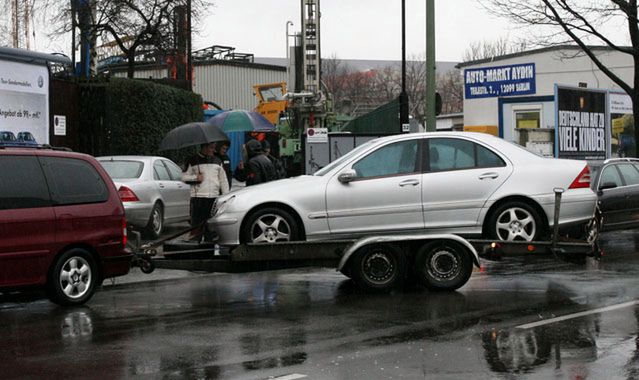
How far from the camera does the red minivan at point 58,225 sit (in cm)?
965

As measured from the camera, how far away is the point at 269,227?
11.1 metres

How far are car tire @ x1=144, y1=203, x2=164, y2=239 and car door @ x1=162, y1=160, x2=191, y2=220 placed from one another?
0.54 meters

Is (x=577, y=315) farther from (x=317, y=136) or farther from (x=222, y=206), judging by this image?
(x=317, y=136)

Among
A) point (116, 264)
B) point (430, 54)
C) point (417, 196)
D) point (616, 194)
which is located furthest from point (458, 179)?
point (430, 54)

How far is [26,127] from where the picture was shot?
1712 centimetres

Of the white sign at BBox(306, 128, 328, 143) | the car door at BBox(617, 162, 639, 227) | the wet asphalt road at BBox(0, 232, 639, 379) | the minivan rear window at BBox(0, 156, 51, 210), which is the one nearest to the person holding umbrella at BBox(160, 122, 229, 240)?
the wet asphalt road at BBox(0, 232, 639, 379)

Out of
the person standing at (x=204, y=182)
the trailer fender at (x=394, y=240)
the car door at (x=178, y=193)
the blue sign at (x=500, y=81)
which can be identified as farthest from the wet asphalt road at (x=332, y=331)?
the blue sign at (x=500, y=81)

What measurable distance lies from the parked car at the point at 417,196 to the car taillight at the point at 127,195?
17.9 feet

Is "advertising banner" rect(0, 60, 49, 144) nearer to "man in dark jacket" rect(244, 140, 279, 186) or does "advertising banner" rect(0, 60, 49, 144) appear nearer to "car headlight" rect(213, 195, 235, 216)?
"man in dark jacket" rect(244, 140, 279, 186)

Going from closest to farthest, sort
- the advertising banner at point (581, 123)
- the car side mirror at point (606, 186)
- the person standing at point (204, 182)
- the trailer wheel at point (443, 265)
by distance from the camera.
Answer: the trailer wheel at point (443, 265), the person standing at point (204, 182), the car side mirror at point (606, 186), the advertising banner at point (581, 123)

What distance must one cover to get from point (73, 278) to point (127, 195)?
653 cm

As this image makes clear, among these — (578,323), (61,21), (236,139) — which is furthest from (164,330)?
(236,139)

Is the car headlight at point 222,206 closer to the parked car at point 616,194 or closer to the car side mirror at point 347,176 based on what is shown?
the car side mirror at point 347,176

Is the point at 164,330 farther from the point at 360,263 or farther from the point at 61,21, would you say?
the point at 61,21
